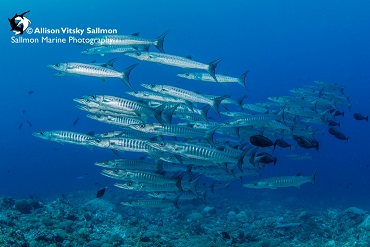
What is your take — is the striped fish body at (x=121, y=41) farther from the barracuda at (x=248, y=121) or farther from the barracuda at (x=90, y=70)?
the barracuda at (x=248, y=121)

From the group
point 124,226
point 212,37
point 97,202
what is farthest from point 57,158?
point 124,226

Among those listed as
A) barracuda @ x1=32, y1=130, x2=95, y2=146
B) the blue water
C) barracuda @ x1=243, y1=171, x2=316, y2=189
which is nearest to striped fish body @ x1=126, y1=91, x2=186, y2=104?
barracuda @ x1=32, y1=130, x2=95, y2=146

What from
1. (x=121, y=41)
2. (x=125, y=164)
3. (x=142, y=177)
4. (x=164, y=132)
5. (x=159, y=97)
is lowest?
(x=142, y=177)

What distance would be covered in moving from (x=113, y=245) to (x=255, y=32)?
122 metres

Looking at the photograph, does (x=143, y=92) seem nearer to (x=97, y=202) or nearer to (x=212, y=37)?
(x=97, y=202)

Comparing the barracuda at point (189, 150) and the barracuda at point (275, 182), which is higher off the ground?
the barracuda at point (275, 182)

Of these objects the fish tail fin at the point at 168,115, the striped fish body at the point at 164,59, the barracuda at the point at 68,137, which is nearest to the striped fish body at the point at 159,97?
the striped fish body at the point at 164,59

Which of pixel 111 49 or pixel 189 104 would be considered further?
pixel 111 49

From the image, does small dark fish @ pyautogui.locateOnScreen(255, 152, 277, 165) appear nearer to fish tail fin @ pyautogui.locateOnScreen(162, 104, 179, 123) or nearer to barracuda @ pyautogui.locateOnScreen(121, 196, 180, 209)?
fish tail fin @ pyautogui.locateOnScreen(162, 104, 179, 123)

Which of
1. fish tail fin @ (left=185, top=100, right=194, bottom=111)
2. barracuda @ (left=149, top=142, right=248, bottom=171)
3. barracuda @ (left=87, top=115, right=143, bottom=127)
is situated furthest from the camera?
fish tail fin @ (left=185, top=100, right=194, bottom=111)

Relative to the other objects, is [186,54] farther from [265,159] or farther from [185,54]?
[265,159]

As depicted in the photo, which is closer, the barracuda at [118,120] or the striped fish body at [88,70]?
the barracuda at [118,120]

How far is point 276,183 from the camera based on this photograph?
10867 millimetres

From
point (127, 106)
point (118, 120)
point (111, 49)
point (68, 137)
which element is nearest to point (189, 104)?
point (118, 120)
